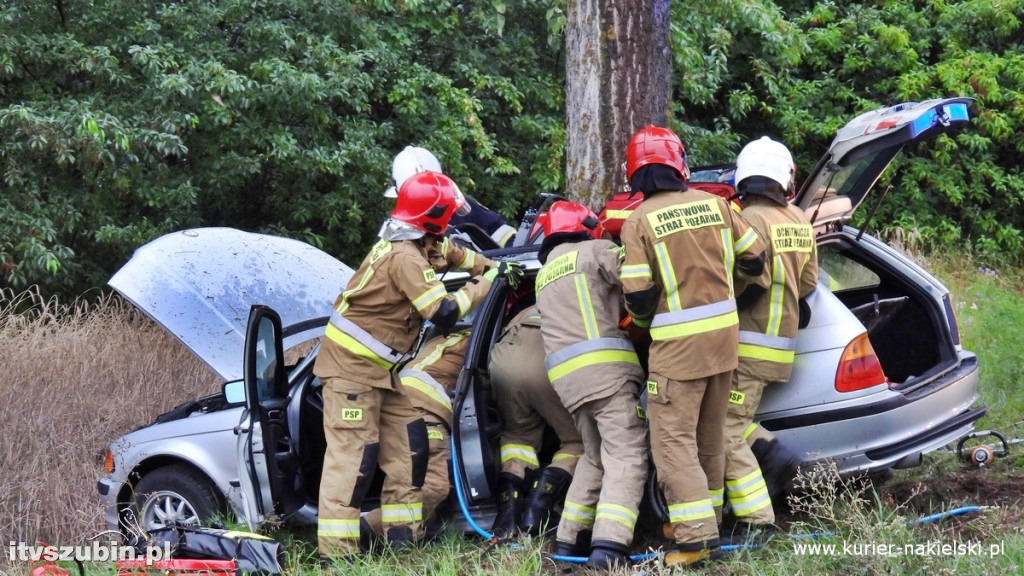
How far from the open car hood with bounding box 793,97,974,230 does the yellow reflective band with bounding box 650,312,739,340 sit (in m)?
1.04

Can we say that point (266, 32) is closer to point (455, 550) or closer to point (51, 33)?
point (51, 33)

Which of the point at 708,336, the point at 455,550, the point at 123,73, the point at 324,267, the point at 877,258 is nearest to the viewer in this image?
the point at 708,336

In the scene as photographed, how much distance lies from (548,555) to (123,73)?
5.96 m

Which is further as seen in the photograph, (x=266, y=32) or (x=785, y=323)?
(x=266, y=32)

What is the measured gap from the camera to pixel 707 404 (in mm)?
4359

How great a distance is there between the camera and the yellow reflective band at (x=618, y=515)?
426 cm

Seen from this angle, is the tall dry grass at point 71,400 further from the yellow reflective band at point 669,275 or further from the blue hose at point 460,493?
the yellow reflective band at point 669,275

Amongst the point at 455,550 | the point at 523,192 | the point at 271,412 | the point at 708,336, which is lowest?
the point at 455,550

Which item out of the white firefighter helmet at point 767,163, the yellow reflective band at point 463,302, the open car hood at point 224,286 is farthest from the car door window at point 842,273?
the open car hood at point 224,286

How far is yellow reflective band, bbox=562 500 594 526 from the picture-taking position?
446cm

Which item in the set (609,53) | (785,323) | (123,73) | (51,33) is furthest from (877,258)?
(51,33)

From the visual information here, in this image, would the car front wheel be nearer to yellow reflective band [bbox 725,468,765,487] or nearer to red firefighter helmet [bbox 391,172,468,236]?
red firefighter helmet [bbox 391,172,468,236]

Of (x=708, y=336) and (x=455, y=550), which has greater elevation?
(x=708, y=336)

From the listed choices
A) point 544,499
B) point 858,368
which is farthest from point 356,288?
point 858,368
